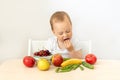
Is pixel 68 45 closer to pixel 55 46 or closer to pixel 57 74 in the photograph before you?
pixel 55 46

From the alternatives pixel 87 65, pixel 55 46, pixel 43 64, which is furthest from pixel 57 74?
pixel 55 46

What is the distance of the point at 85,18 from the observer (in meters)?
1.91

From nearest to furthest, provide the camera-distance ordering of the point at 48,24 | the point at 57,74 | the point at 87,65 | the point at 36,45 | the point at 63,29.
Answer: the point at 57,74, the point at 87,65, the point at 63,29, the point at 36,45, the point at 48,24

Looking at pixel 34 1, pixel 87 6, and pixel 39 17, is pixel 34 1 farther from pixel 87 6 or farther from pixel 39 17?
pixel 87 6

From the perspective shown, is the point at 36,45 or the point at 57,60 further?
the point at 36,45

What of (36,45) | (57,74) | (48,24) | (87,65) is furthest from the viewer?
(48,24)

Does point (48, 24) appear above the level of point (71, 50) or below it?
above

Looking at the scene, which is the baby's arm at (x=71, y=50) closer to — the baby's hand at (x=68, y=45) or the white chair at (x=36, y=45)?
the baby's hand at (x=68, y=45)

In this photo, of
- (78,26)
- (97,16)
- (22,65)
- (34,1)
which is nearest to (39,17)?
(34,1)

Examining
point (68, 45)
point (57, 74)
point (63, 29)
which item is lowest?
point (57, 74)

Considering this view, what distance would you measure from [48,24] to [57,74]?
2.34ft

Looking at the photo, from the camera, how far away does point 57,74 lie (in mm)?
1278

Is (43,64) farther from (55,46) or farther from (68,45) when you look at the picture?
(55,46)

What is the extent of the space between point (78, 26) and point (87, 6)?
171mm
